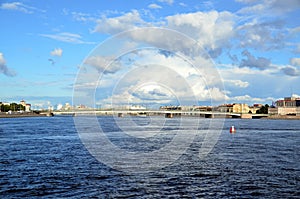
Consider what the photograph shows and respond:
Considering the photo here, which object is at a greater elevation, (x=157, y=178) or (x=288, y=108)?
(x=288, y=108)

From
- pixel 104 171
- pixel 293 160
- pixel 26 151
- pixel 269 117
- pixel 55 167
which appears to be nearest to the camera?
pixel 104 171

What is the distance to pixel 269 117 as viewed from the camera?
171m

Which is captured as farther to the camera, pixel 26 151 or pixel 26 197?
pixel 26 151

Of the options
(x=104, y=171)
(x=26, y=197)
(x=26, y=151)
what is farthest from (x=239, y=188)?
(x=26, y=151)

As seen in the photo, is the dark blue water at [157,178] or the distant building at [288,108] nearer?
the dark blue water at [157,178]

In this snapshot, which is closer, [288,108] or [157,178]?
[157,178]

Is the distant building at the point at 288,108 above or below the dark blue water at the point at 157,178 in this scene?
above

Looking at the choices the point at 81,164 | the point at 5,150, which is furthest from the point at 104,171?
the point at 5,150

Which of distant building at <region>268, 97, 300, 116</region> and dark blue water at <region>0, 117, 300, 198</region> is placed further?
distant building at <region>268, 97, 300, 116</region>

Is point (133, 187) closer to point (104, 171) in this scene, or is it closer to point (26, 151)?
point (104, 171)

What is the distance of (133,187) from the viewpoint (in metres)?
17.3

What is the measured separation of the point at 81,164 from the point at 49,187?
6693 mm

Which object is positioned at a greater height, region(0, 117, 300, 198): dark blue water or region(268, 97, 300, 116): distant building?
region(268, 97, 300, 116): distant building

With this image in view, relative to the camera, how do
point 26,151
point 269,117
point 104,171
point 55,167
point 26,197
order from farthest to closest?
1. point 269,117
2. point 26,151
3. point 55,167
4. point 104,171
5. point 26,197
